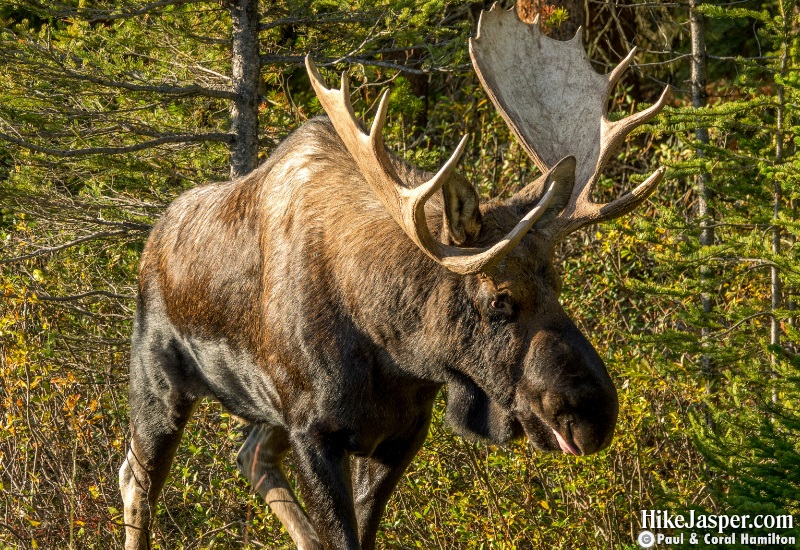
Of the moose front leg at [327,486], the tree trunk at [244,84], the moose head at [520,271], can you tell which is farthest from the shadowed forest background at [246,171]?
the moose front leg at [327,486]

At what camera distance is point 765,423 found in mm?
5012

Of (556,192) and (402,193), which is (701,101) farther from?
(402,193)

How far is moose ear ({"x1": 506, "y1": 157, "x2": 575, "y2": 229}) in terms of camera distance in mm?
4520

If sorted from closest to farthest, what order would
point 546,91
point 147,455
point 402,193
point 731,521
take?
point 402,193 < point 731,521 < point 546,91 < point 147,455

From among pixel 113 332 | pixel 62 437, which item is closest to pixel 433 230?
pixel 62 437

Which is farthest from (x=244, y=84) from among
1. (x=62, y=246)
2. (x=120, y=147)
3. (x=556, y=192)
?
(x=556, y=192)

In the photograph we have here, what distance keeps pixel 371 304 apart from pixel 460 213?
52 centimetres

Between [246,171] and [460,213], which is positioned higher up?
[460,213]

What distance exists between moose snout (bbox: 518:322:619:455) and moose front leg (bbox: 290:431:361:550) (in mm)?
889

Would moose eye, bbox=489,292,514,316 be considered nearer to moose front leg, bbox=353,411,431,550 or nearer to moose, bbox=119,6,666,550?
moose, bbox=119,6,666,550

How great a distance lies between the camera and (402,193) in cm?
419

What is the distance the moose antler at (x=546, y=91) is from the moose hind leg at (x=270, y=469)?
1.90m

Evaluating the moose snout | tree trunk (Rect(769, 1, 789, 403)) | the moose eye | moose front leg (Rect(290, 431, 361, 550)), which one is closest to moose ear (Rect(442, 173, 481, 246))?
the moose eye

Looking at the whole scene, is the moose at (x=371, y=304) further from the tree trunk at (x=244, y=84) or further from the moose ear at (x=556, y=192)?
the tree trunk at (x=244, y=84)
